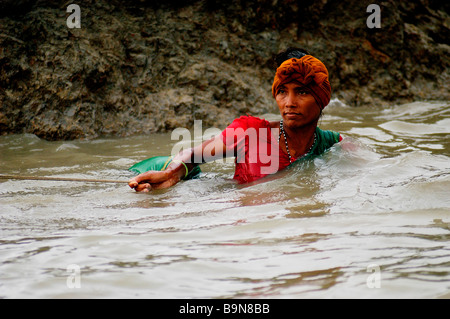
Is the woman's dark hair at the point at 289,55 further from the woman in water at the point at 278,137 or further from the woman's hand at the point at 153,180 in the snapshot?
the woman's hand at the point at 153,180

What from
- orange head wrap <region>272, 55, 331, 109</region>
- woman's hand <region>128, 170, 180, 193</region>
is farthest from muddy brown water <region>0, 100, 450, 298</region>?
orange head wrap <region>272, 55, 331, 109</region>

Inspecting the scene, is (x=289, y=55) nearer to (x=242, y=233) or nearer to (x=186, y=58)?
(x=242, y=233)

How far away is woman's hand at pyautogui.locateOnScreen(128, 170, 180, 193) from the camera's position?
3.36 metres

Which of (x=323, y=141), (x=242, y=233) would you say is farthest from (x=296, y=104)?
(x=242, y=233)

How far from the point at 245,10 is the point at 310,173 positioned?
3536 mm

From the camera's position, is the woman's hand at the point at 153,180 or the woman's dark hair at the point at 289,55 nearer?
the woman's hand at the point at 153,180

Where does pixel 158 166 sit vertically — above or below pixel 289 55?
below

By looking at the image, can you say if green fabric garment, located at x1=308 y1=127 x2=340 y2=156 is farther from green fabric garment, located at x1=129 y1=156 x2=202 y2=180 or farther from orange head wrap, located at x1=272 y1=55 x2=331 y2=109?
green fabric garment, located at x1=129 y1=156 x2=202 y2=180

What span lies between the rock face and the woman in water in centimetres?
218

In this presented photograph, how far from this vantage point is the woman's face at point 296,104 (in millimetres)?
3451

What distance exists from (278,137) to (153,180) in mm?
947

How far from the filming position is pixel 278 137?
366cm

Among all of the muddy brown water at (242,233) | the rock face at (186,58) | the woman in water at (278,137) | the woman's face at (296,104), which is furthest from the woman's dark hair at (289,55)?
the rock face at (186,58)

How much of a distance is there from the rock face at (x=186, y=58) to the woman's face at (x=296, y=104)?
249 centimetres
